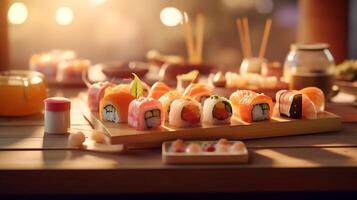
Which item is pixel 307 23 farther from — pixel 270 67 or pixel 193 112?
pixel 193 112

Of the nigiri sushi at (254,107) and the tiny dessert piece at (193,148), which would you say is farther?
the nigiri sushi at (254,107)

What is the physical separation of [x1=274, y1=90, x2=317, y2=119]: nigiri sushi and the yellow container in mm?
912

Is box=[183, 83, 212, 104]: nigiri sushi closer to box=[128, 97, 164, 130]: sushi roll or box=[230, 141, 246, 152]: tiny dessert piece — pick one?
box=[128, 97, 164, 130]: sushi roll

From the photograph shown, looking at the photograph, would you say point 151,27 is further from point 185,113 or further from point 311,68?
point 185,113

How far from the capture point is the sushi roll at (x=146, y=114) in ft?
6.26

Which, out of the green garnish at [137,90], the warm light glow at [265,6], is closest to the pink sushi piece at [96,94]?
the green garnish at [137,90]

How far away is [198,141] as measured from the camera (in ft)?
6.07

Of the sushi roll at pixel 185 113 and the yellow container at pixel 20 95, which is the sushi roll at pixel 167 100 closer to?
the sushi roll at pixel 185 113

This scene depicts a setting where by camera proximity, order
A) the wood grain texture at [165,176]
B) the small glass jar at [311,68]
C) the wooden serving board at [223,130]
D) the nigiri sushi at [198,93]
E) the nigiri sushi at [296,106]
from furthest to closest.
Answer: the small glass jar at [311,68] < the nigiri sushi at [198,93] < the nigiri sushi at [296,106] < the wooden serving board at [223,130] < the wood grain texture at [165,176]

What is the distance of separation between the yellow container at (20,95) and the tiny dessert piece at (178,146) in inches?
31.1

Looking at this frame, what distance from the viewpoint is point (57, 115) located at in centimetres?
207

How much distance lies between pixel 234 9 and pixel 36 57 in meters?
3.16

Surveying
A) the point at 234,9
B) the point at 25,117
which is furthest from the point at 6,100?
the point at 234,9

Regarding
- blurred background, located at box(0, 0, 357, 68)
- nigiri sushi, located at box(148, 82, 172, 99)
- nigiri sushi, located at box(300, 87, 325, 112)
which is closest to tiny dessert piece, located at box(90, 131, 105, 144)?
nigiri sushi, located at box(148, 82, 172, 99)
